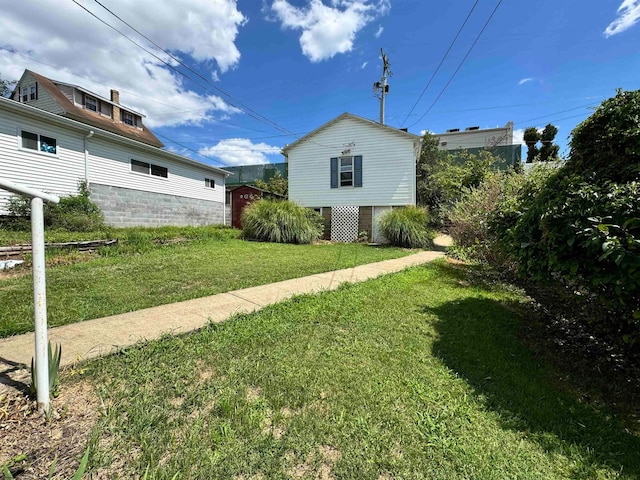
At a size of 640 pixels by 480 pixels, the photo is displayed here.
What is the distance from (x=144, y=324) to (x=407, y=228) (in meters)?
9.98

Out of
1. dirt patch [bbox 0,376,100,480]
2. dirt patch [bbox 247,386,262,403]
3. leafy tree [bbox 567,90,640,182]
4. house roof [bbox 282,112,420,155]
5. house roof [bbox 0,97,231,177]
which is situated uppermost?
house roof [bbox 282,112,420,155]

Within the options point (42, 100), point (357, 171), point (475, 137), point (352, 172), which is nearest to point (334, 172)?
point (352, 172)

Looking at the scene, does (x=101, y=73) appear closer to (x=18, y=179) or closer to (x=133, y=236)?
(x=18, y=179)

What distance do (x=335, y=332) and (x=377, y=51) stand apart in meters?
16.7

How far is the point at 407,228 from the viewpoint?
11336 mm

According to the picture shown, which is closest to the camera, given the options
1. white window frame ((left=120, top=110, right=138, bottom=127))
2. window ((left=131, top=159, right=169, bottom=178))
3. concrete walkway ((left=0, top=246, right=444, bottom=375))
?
Answer: concrete walkway ((left=0, top=246, right=444, bottom=375))

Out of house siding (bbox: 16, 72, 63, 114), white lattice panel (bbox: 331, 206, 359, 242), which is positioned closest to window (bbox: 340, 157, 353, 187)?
white lattice panel (bbox: 331, 206, 359, 242)

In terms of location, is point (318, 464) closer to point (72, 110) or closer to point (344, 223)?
point (344, 223)

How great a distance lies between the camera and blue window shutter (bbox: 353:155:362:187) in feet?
44.4

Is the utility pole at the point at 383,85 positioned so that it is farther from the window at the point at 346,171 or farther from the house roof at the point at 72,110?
the house roof at the point at 72,110

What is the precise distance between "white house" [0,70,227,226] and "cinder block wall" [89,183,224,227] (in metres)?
0.04

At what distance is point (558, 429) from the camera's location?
192cm

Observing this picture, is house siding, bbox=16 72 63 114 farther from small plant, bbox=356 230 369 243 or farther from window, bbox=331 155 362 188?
small plant, bbox=356 230 369 243

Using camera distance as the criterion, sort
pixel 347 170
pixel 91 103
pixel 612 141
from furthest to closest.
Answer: pixel 91 103 < pixel 347 170 < pixel 612 141
